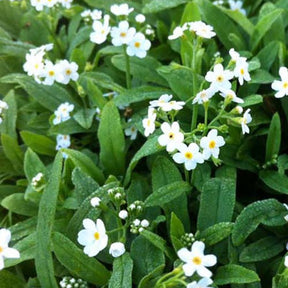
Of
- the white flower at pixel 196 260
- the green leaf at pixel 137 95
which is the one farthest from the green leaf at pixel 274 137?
the white flower at pixel 196 260

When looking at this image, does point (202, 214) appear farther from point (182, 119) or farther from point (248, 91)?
point (248, 91)

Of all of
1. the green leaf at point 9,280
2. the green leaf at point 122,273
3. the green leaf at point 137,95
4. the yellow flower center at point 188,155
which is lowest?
the green leaf at point 9,280

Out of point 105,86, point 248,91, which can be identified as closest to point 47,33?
point 105,86

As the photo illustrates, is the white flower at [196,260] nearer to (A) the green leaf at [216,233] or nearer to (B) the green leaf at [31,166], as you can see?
(A) the green leaf at [216,233]

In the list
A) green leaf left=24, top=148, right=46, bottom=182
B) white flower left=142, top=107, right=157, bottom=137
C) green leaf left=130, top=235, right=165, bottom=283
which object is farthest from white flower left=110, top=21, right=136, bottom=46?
green leaf left=130, top=235, right=165, bottom=283

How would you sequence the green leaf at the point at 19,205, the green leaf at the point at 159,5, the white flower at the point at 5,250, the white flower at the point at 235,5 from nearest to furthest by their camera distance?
the white flower at the point at 5,250 < the green leaf at the point at 19,205 < the green leaf at the point at 159,5 < the white flower at the point at 235,5

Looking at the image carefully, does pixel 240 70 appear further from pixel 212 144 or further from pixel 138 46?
pixel 138 46
